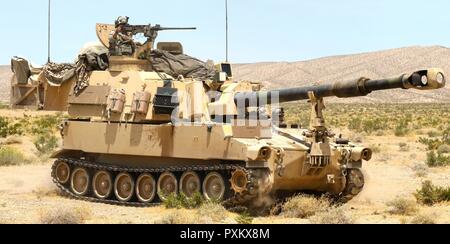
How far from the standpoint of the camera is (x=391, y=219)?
13734 millimetres

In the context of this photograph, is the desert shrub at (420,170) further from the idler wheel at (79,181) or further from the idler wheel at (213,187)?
the idler wheel at (79,181)

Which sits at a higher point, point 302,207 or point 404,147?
point 302,207

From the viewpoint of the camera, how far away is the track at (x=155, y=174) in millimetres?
14039

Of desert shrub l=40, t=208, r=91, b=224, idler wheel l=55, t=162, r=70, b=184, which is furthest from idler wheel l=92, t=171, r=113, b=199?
desert shrub l=40, t=208, r=91, b=224

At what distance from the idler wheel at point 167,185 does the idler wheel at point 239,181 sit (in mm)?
1728

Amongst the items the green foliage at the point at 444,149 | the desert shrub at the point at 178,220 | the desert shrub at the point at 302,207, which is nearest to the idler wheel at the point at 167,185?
the desert shrub at the point at 302,207

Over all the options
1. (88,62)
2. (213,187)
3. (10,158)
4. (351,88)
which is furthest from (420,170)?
(10,158)

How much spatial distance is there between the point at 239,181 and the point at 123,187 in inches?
143

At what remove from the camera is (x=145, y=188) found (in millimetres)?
16531

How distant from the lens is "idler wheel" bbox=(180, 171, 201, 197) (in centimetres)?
1533

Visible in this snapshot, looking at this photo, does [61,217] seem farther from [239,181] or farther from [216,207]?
[239,181]

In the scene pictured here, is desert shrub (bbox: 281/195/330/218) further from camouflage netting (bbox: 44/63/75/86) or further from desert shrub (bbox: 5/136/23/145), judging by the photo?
desert shrub (bbox: 5/136/23/145)

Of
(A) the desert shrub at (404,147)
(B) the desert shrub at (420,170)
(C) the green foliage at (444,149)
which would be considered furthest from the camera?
(A) the desert shrub at (404,147)
